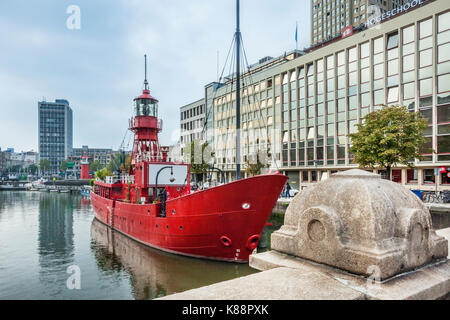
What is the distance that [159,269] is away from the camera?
Result: 15.5 metres

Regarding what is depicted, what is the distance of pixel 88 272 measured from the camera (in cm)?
1547

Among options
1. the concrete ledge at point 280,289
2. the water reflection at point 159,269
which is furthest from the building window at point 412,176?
the concrete ledge at point 280,289

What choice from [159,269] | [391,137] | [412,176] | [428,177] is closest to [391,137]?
[391,137]

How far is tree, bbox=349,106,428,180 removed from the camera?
24375mm

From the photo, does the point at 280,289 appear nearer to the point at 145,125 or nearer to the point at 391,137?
the point at 391,137

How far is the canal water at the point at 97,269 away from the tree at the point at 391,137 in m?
16.7

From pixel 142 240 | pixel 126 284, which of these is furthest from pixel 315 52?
pixel 126 284

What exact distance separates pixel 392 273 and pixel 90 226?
104 feet

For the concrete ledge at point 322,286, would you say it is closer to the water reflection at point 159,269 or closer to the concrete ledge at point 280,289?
the concrete ledge at point 280,289

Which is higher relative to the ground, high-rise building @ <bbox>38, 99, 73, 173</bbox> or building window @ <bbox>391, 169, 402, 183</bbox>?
high-rise building @ <bbox>38, 99, 73, 173</bbox>

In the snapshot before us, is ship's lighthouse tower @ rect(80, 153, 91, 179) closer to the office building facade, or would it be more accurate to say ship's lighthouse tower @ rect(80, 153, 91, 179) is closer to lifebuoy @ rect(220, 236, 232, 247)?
the office building facade

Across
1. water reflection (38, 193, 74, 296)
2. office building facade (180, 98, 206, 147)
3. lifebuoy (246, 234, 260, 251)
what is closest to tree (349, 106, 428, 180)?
lifebuoy (246, 234, 260, 251)

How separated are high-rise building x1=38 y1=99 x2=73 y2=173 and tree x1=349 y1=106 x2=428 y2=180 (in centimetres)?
18862
